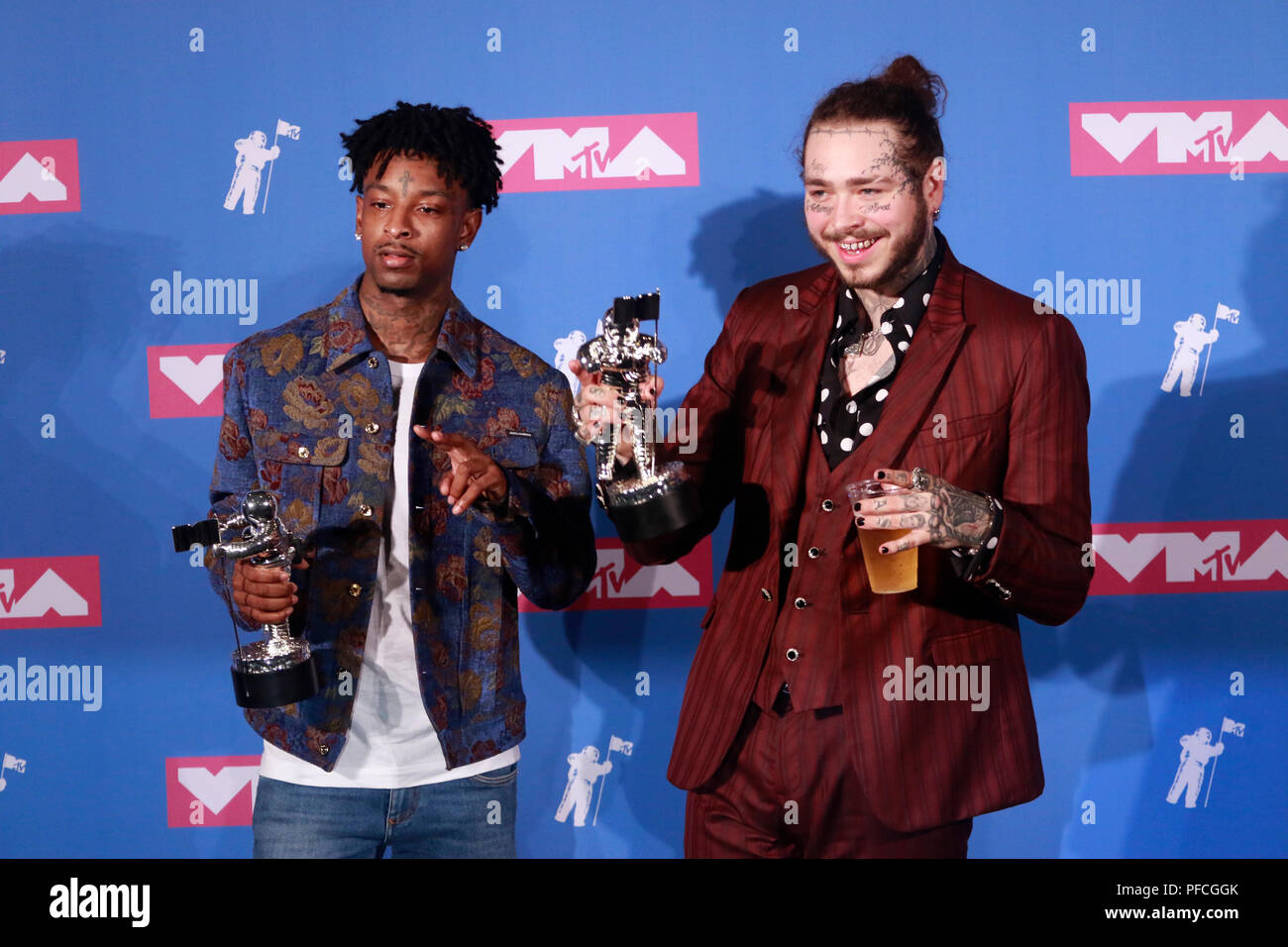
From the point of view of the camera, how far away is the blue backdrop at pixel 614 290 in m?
2.71

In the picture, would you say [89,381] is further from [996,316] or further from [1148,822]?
[1148,822]

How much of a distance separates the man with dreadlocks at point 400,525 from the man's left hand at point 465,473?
8 cm

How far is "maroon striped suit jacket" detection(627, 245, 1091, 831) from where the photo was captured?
6.04 ft

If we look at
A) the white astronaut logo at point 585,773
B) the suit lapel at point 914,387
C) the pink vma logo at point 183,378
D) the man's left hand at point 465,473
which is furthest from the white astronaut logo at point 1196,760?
the pink vma logo at point 183,378

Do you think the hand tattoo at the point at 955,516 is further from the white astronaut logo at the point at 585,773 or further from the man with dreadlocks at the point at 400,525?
the white astronaut logo at the point at 585,773

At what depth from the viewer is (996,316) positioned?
1.89 m

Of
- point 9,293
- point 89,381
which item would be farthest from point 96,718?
point 9,293

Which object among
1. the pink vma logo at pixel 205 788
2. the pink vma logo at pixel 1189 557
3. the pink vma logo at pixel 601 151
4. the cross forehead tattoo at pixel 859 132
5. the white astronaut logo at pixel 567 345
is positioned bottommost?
the pink vma logo at pixel 205 788

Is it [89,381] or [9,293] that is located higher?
[9,293]

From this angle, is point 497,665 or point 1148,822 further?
point 1148,822

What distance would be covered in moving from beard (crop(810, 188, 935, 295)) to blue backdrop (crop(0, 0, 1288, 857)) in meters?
0.81

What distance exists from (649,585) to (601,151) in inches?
42.0

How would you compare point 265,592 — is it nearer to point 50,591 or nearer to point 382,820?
point 382,820

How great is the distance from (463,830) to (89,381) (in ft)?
5.00
